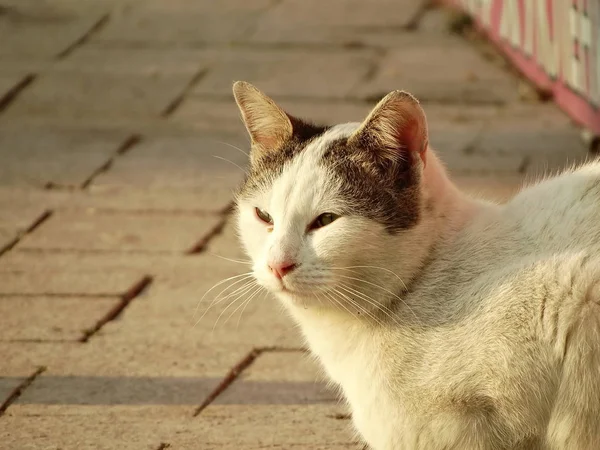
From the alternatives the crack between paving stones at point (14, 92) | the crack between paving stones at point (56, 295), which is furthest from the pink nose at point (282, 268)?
the crack between paving stones at point (14, 92)

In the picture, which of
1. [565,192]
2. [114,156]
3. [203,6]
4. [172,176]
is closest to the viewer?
[565,192]

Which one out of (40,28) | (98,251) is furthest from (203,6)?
(98,251)

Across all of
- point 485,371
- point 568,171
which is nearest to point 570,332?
point 485,371

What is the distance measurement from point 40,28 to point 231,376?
534cm

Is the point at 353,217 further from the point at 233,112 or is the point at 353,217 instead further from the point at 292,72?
the point at 292,72

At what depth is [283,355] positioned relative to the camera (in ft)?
15.1

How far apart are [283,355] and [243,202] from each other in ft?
3.22

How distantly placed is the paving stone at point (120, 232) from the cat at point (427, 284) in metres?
1.99

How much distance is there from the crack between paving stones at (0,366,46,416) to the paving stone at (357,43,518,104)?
139 inches

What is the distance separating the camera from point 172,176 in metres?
6.48

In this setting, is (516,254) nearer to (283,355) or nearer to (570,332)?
(570,332)

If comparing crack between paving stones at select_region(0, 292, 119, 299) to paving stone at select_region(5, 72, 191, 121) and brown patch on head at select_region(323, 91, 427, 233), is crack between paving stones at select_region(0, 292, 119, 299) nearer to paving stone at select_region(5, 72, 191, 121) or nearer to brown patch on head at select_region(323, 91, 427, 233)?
brown patch on head at select_region(323, 91, 427, 233)

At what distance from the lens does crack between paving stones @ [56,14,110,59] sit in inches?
334

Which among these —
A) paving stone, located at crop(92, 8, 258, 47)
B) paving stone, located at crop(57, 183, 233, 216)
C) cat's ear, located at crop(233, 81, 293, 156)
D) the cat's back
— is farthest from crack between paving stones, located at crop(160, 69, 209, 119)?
the cat's back
